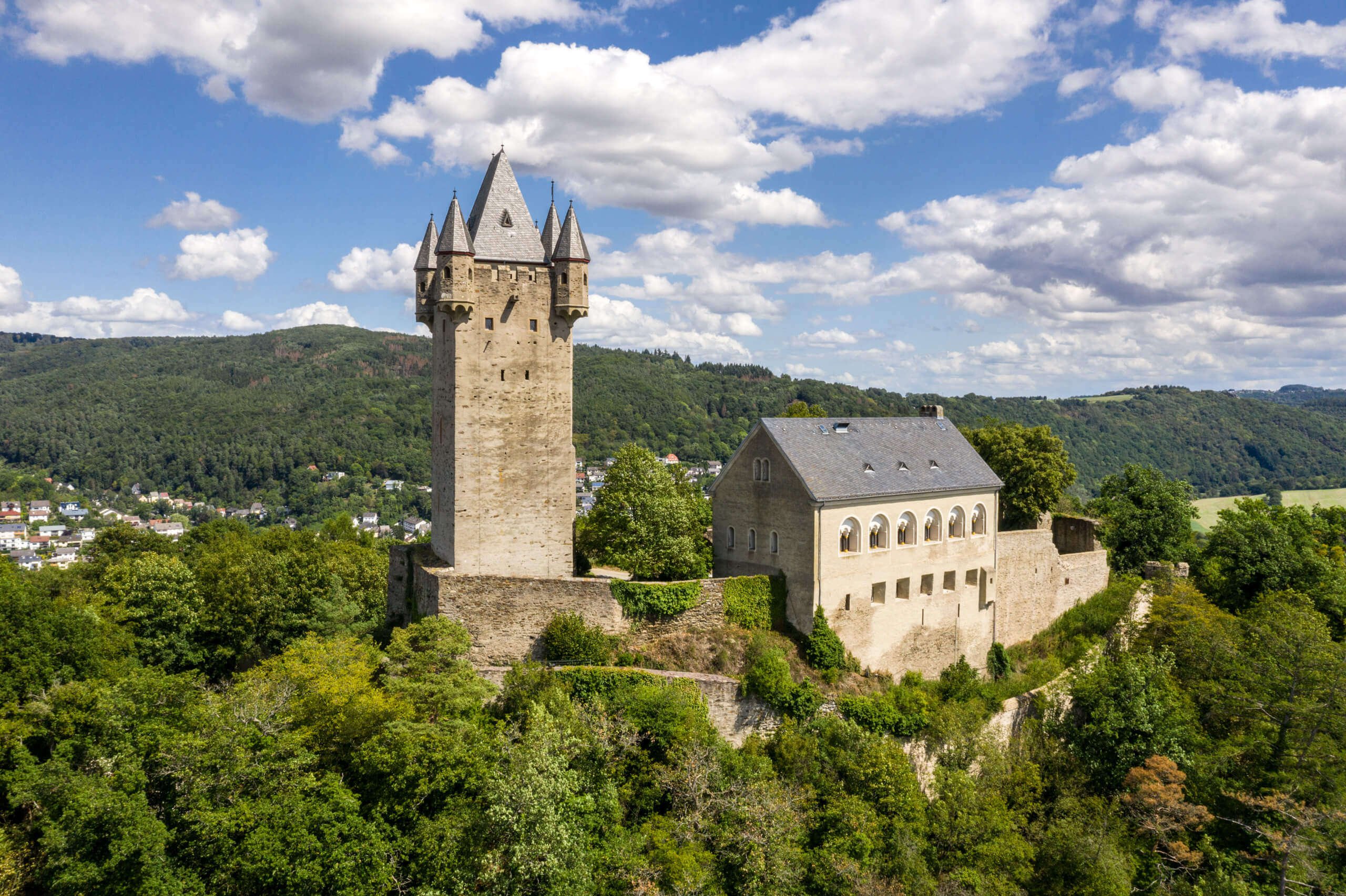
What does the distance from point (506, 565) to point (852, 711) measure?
14745 millimetres

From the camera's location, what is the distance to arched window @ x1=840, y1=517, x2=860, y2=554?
3459 centimetres

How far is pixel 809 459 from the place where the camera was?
1378 inches

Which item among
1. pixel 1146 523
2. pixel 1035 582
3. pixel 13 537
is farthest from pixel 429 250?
pixel 13 537

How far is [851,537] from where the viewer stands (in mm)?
34875

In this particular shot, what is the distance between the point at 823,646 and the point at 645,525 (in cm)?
866

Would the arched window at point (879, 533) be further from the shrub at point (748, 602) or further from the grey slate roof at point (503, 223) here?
the grey slate roof at point (503, 223)

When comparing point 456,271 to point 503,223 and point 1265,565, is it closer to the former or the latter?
point 503,223

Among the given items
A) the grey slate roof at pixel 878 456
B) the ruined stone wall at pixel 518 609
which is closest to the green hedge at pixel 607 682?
the ruined stone wall at pixel 518 609

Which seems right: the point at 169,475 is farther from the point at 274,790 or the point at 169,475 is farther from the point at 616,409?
the point at 274,790

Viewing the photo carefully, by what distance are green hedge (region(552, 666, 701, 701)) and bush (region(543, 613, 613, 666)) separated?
1.72 feet

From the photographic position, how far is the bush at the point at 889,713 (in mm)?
31844

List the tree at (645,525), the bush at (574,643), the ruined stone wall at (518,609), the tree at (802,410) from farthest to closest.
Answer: the tree at (802,410), the tree at (645,525), the ruined stone wall at (518,609), the bush at (574,643)

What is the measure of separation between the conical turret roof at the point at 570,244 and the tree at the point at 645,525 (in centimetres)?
892

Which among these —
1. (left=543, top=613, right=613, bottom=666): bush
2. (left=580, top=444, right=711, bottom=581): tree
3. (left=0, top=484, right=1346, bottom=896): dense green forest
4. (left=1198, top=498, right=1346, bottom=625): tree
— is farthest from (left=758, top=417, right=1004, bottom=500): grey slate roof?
(left=1198, top=498, right=1346, bottom=625): tree
